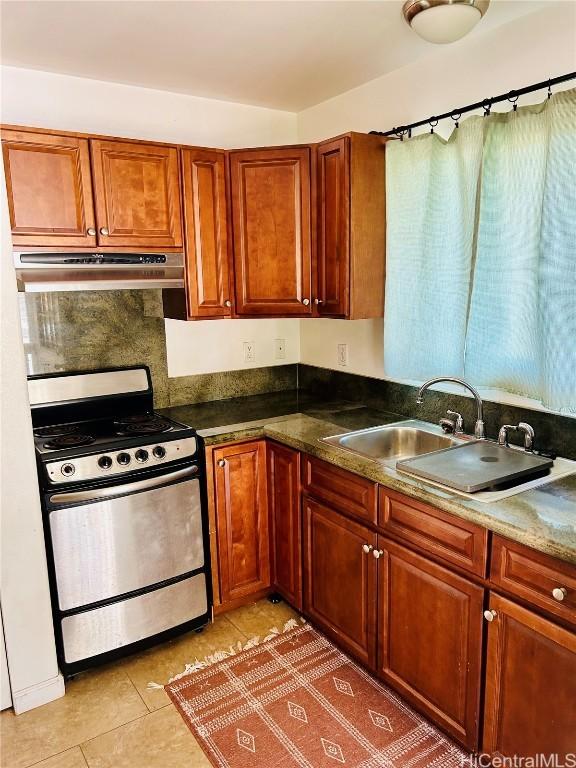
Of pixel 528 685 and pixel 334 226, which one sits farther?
pixel 334 226

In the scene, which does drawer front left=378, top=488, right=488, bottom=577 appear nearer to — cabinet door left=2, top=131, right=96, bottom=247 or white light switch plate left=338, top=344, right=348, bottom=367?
white light switch plate left=338, top=344, right=348, bottom=367

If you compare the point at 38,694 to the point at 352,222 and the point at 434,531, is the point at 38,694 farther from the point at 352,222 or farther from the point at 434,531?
the point at 352,222

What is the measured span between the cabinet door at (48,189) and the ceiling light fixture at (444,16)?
1.32m

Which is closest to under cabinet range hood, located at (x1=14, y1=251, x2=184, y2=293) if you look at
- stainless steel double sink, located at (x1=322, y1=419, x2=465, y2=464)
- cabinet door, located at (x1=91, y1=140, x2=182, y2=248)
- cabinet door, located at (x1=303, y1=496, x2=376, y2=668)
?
cabinet door, located at (x1=91, y1=140, x2=182, y2=248)

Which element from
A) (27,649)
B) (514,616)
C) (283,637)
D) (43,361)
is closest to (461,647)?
(514,616)

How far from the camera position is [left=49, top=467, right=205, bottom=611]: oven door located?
2.10 m

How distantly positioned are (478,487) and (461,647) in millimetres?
501

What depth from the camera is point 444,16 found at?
1685 mm

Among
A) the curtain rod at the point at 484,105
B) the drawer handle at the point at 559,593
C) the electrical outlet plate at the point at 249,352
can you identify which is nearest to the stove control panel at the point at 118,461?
the electrical outlet plate at the point at 249,352

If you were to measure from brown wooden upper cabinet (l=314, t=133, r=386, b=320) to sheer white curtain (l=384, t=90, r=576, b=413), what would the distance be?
9 centimetres

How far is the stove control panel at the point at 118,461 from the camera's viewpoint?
205 centimetres

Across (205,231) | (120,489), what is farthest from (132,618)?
(205,231)

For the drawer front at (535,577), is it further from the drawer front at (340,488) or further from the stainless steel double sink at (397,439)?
the stainless steel double sink at (397,439)
